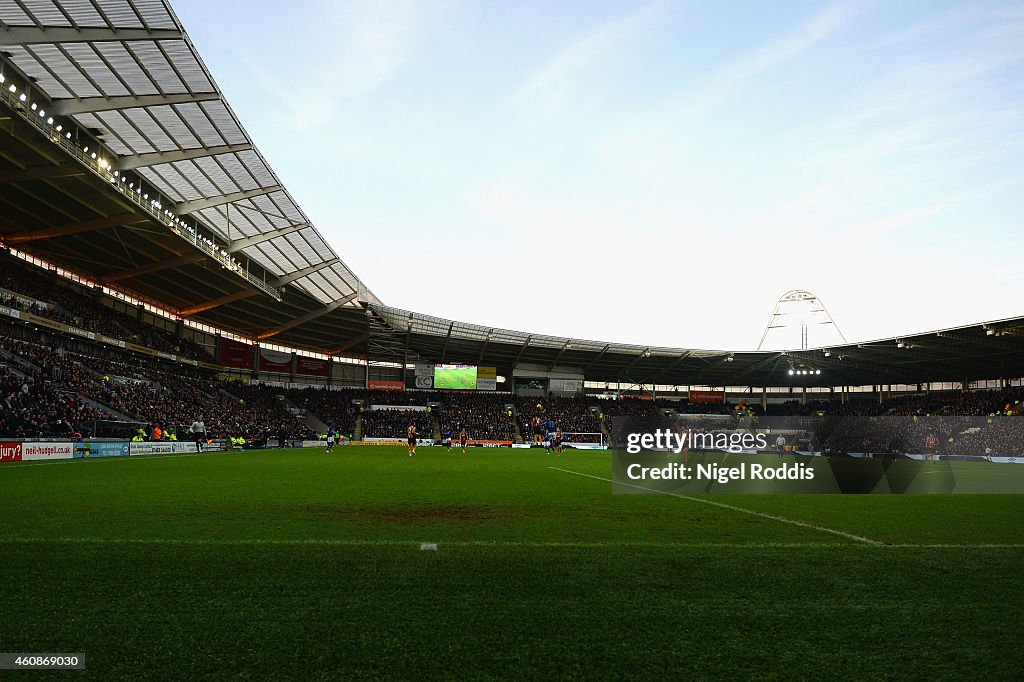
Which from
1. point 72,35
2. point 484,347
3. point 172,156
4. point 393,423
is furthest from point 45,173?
point 484,347

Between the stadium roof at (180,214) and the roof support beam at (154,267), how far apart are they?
0.45 ft

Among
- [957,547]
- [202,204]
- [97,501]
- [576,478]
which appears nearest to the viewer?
[957,547]

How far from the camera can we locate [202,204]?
33500mm

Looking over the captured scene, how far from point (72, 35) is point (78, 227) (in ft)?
55.3

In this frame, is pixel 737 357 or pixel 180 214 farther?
pixel 737 357

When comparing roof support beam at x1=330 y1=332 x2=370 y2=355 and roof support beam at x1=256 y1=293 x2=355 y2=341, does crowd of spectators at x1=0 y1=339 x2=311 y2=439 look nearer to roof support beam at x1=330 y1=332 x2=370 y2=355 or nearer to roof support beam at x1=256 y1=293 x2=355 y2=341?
roof support beam at x1=256 y1=293 x2=355 y2=341

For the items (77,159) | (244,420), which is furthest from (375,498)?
(244,420)

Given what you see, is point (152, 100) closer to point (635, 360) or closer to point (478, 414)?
point (478, 414)

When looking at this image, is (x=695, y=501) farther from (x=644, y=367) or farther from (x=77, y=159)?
(x=644, y=367)

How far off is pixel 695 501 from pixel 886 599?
24.4 ft

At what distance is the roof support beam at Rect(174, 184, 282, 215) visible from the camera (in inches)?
1303

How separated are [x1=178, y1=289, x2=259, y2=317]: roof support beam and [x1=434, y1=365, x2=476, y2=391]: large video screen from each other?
21.8 meters

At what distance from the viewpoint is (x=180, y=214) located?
33.9 meters

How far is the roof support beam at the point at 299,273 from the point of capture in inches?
1804
